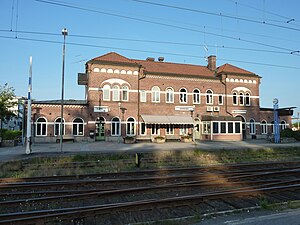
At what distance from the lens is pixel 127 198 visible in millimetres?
7340

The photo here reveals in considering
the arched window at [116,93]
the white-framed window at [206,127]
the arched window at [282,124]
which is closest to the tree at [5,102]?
the arched window at [116,93]

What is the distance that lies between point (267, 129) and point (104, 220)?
36575mm

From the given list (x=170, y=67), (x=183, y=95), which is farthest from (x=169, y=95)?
(x=170, y=67)

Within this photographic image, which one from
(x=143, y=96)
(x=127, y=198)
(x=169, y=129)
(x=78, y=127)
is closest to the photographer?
(x=127, y=198)

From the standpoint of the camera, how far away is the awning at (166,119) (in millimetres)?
29672

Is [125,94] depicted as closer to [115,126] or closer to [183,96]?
Result: [115,126]

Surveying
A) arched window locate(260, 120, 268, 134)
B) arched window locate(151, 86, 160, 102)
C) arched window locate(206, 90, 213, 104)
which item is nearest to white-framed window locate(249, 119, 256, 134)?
arched window locate(260, 120, 268, 134)

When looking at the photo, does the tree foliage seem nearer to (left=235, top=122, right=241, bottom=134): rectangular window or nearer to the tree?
the tree

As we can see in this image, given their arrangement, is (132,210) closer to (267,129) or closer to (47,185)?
(47,185)

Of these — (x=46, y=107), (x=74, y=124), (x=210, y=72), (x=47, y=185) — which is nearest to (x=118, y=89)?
(x=74, y=124)

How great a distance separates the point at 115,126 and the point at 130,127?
1.90 meters

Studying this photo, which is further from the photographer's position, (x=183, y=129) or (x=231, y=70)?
(x=231, y=70)

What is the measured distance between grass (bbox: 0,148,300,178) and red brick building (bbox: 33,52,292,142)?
895cm

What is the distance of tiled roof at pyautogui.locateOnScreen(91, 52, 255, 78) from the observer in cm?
3119
